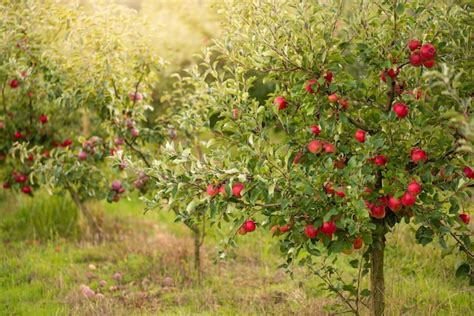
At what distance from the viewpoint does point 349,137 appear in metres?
3.58

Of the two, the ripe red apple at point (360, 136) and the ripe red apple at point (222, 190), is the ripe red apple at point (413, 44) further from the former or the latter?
the ripe red apple at point (222, 190)

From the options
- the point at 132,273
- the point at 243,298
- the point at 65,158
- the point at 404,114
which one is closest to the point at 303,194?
the point at 404,114

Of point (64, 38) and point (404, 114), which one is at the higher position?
point (64, 38)

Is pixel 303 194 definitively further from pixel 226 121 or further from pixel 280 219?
pixel 226 121

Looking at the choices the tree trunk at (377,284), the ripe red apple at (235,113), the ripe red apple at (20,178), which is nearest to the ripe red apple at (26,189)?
the ripe red apple at (20,178)

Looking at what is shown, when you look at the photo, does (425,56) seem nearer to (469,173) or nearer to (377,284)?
(469,173)

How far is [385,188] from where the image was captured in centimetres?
319

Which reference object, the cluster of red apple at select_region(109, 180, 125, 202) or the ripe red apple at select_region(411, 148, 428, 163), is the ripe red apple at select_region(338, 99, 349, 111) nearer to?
the ripe red apple at select_region(411, 148, 428, 163)

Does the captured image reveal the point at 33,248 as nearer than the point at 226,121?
No

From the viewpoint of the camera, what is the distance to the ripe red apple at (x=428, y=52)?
3034mm

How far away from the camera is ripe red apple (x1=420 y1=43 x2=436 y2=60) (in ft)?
9.95

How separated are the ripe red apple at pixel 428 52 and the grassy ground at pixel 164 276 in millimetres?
1899

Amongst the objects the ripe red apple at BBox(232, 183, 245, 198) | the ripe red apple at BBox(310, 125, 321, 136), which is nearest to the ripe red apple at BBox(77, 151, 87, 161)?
the ripe red apple at BBox(232, 183, 245, 198)

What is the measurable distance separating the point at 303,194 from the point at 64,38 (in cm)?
383
